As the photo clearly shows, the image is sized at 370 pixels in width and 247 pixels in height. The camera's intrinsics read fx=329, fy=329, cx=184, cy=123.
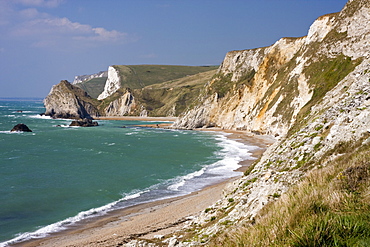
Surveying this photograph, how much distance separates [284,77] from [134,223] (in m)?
57.6

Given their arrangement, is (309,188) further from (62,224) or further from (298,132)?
(62,224)

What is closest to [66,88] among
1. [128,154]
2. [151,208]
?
[128,154]

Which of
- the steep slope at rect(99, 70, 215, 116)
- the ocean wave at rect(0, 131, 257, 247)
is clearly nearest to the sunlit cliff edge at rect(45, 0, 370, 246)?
the ocean wave at rect(0, 131, 257, 247)

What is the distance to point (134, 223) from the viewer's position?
66.7 ft

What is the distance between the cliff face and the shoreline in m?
20.8

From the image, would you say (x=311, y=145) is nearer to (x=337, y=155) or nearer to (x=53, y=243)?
(x=337, y=155)

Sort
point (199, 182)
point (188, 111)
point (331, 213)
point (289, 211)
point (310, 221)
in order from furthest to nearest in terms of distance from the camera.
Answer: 1. point (188, 111)
2. point (199, 182)
3. point (289, 211)
4. point (331, 213)
5. point (310, 221)

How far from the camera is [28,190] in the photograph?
28391 mm

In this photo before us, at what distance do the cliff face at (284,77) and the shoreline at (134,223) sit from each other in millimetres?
20823

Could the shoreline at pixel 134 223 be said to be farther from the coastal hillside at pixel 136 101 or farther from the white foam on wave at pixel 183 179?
the coastal hillside at pixel 136 101

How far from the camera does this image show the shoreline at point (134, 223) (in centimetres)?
1755

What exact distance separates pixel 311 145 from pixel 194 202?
1192cm

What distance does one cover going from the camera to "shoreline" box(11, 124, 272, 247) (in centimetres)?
1755

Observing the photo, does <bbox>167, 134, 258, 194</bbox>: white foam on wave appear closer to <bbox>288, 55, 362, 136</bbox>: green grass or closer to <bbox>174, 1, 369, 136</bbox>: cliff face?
<bbox>174, 1, 369, 136</bbox>: cliff face
